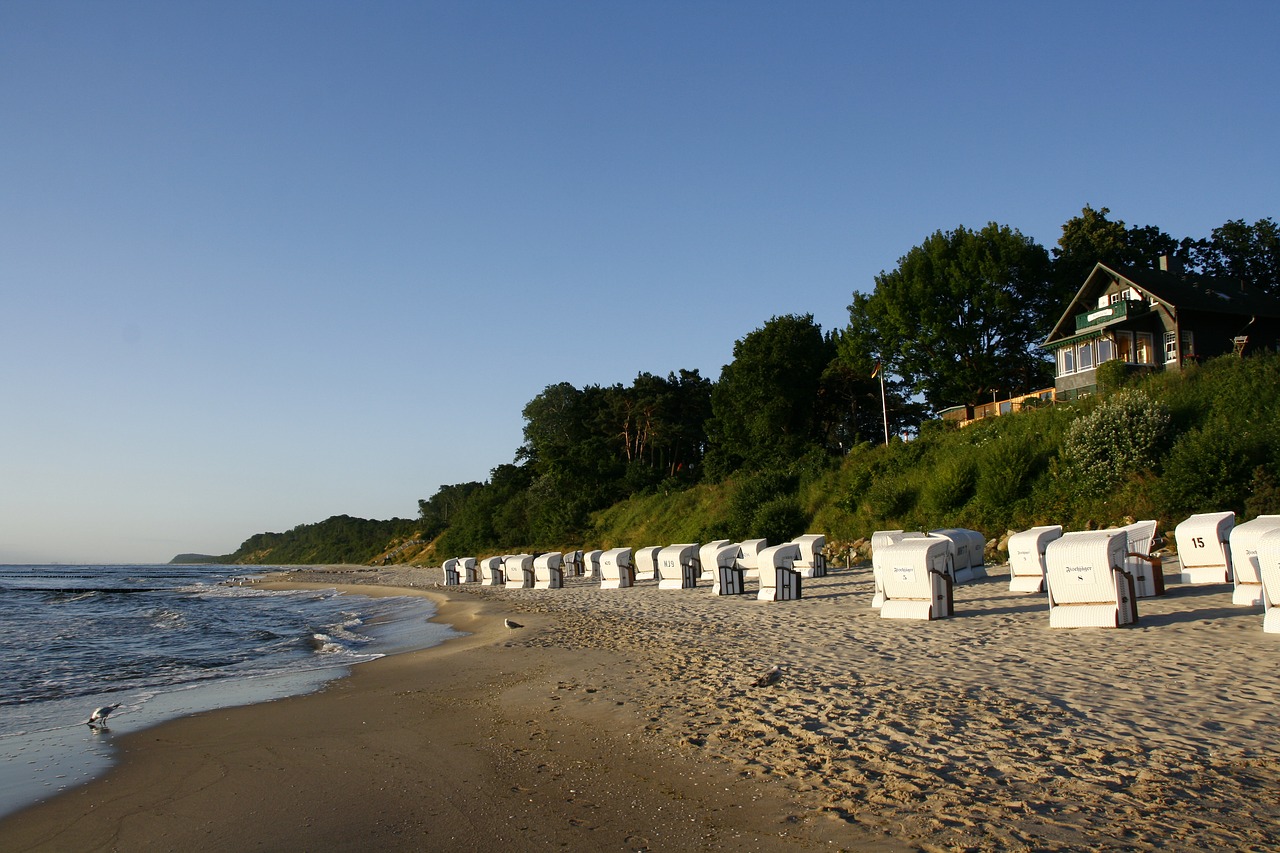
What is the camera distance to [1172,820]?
451cm

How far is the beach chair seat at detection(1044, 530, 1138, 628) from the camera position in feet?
35.3

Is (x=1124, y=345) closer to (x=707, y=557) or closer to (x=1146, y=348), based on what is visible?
(x=1146, y=348)

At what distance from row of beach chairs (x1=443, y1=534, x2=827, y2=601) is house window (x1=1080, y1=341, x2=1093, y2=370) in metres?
23.1

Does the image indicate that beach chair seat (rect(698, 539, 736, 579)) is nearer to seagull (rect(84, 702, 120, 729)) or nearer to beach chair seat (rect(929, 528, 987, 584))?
beach chair seat (rect(929, 528, 987, 584))

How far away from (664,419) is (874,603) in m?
45.8

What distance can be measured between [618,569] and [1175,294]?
1147 inches

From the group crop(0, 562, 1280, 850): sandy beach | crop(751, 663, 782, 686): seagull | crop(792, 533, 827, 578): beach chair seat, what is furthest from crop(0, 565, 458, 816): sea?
crop(792, 533, 827, 578): beach chair seat

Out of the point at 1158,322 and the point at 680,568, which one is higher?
the point at 1158,322

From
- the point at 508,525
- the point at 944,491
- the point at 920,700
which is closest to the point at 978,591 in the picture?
the point at 920,700

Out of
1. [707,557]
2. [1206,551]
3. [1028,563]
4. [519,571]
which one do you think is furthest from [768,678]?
[519,571]

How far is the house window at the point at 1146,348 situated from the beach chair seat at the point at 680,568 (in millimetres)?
26168

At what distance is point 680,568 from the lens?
23.5 metres

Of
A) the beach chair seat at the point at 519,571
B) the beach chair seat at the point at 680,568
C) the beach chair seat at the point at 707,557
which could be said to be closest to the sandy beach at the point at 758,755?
the beach chair seat at the point at 680,568

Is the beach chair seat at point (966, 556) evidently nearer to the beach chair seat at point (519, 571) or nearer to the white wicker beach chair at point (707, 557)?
the white wicker beach chair at point (707, 557)
